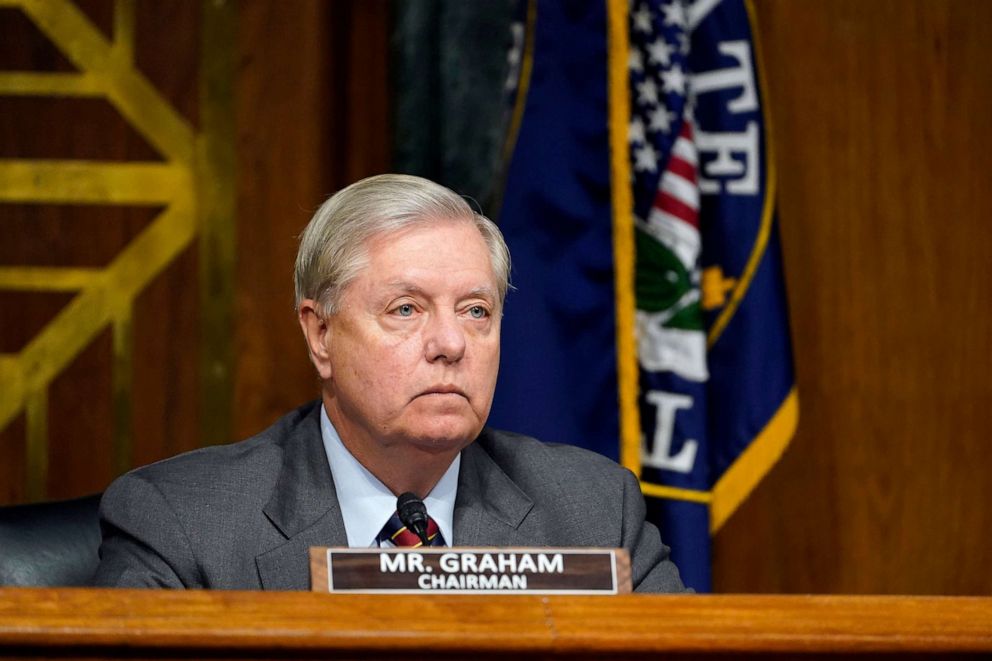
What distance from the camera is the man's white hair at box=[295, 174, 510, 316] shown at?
5.84ft

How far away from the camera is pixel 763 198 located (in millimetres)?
2727

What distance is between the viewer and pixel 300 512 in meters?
1.75

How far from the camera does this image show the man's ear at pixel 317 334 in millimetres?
1842

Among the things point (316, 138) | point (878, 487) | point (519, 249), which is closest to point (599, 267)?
point (519, 249)

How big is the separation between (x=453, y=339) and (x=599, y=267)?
1.01 metres

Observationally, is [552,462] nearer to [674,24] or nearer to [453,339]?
[453,339]

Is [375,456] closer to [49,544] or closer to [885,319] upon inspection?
[49,544]

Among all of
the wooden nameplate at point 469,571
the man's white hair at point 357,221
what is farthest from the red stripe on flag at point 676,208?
the wooden nameplate at point 469,571

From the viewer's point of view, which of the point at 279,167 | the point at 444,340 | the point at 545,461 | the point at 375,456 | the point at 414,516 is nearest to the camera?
the point at 414,516

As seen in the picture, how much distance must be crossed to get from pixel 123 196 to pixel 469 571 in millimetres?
1991

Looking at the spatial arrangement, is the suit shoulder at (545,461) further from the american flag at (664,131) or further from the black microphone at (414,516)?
the american flag at (664,131)

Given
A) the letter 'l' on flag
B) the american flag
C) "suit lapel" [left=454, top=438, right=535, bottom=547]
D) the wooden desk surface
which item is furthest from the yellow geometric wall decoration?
the wooden desk surface

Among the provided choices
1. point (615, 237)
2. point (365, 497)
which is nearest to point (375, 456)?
point (365, 497)

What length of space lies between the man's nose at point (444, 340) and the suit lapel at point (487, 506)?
0.25 meters
